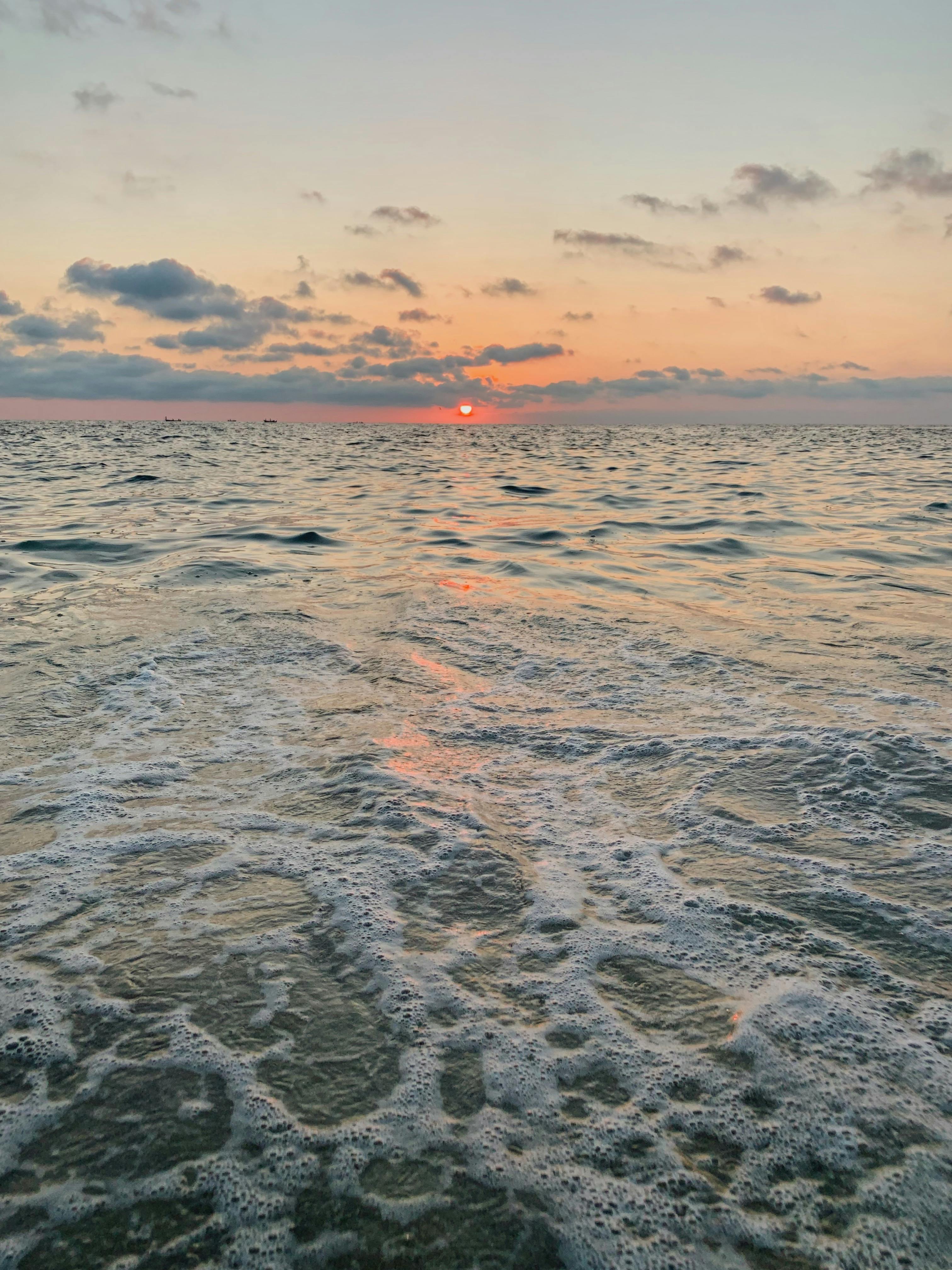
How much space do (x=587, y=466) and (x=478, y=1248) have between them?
36.0 metres

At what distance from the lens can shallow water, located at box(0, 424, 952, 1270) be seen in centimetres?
189

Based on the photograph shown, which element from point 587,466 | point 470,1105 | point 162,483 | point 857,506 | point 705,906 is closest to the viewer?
point 470,1105

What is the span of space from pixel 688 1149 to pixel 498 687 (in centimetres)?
380

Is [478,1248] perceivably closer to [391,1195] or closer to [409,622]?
[391,1195]

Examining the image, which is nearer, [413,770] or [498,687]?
[413,770]

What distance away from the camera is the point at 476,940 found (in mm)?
2930

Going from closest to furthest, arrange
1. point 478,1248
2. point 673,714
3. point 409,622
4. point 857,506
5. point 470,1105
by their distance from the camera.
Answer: point 478,1248 < point 470,1105 < point 673,714 < point 409,622 < point 857,506

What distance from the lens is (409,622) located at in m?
7.48

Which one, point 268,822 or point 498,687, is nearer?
point 268,822

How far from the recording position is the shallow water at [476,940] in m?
1.89

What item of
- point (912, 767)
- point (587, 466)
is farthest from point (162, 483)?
point (912, 767)

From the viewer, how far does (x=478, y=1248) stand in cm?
178

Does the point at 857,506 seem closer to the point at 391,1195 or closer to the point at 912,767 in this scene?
A: the point at 912,767

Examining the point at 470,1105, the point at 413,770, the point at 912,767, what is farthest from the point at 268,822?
the point at 912,767
